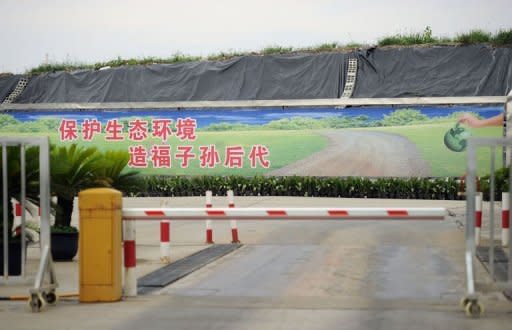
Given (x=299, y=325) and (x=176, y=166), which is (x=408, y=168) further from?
(x=299, y=325)

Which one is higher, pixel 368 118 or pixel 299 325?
pixel 368 118

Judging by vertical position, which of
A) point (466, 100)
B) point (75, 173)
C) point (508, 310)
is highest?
point (466, 100)

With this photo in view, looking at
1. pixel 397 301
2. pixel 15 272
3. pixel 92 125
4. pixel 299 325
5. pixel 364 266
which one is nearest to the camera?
pixel 299 325

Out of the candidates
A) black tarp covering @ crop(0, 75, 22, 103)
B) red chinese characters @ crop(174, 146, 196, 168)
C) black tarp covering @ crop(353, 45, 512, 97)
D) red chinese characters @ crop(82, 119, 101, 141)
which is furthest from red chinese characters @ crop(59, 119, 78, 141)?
black tarp covering @ crop(353, 45, 512, 97)

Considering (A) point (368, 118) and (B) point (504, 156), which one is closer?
(B) point (504, 156)

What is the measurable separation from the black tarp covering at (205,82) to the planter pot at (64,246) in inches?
1054

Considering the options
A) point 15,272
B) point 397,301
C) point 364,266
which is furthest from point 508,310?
point 15,272

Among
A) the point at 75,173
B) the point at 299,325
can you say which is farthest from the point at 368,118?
the point at 299,325

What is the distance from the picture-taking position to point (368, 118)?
40188 millimetres

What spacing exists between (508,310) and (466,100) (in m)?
29.3

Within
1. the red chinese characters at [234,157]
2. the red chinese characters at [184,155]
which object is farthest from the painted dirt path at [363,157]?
the red chinese characters at [184,155]

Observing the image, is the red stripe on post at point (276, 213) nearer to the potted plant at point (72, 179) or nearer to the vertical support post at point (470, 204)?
the vertical support post at point (470, 204)

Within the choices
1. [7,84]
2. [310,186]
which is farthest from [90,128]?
[310,186]

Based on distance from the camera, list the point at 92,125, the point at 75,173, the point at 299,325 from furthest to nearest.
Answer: the point at 92,125 → the point at 75,173 → the point at 299,325
